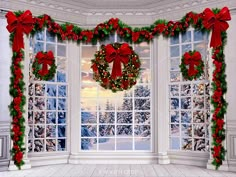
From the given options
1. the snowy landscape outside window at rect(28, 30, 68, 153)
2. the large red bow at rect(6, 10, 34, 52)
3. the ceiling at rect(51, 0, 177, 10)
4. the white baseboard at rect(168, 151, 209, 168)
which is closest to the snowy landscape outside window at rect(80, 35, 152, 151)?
the snowy landscape outside window at rect(28, 30, 68, 153)

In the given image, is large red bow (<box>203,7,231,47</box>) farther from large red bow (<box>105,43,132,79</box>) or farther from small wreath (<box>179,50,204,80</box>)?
large red bow (<box>105,43,132,79</box>)

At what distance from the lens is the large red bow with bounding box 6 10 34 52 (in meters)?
5.88

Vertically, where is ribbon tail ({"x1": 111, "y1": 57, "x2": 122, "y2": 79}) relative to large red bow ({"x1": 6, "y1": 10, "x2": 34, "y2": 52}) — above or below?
below

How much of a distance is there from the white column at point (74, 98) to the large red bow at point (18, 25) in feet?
4.13

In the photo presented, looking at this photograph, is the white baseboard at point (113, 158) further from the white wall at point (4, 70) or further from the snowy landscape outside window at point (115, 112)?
the white wall at point (4, 70)

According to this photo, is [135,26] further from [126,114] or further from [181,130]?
[181,130]

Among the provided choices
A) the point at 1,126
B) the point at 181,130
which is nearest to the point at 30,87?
the point at 1,126

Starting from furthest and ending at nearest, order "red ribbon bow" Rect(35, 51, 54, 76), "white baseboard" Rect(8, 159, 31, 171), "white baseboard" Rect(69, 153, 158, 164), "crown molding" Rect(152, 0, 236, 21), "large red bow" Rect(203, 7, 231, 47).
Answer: "white baseboard" Rect(69, 153, 158, 164)
"red ribbon bow" Rect(35, 51, 54, 76)
"crown molding" Rect(152, 0, 236, 21)
"white baseboard" Rect(8, 159, 31, 171)
"large red bow" Rect(203, 7, 231, 47)

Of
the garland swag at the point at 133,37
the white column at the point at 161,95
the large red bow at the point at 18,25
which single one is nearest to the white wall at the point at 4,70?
the garland swag at the point at 133,37

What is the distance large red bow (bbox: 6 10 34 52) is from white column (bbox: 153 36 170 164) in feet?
8.15

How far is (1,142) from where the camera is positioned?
610cm

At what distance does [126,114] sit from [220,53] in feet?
7.09

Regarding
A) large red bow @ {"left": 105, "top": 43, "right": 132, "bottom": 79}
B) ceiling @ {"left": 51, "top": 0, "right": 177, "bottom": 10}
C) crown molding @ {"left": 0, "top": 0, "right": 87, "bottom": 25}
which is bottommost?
large red bow @ {"left": 105, "top": 43, "right": 132, "bottom": 79}

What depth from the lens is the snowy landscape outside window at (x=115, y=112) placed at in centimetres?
712
